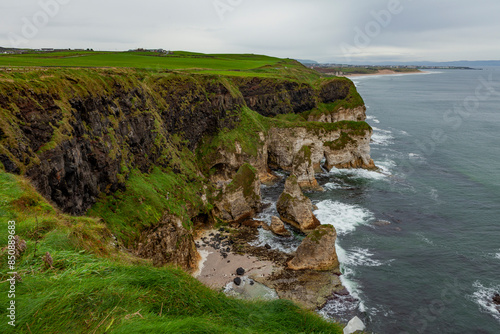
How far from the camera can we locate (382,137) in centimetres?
7969

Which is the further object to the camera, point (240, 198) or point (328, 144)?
point (328, 144)

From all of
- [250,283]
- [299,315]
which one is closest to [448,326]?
[250,283]

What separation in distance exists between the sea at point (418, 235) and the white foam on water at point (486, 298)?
7 centimetres

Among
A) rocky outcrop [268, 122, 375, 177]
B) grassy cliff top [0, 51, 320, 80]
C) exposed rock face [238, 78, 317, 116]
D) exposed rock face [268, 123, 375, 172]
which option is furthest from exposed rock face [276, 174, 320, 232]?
exposed rock face [238, 78, 317, 116]

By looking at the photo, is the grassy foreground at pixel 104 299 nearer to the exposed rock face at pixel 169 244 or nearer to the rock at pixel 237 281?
the exposed rock face at pixel 169 244

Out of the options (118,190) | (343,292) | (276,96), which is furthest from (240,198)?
(276,96)

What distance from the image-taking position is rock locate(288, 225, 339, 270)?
27000 mm

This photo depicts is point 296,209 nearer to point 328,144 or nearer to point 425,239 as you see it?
point 425,239

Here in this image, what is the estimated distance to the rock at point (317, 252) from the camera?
1063 inches

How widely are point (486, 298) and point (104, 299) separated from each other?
30.0 metres

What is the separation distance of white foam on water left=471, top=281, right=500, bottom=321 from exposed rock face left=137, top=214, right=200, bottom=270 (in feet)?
79.1

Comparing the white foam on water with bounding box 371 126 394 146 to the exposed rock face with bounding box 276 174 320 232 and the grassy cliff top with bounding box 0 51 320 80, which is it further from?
the exposed rock face with bounding box 276 174 320 232

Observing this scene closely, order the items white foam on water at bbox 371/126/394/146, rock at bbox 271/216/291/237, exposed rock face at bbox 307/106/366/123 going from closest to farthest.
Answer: rock at bbox 271/216/291/237 < white foam on water at bbox 371/126/394/146 < exposed rock face at bbox 307/106/366/123

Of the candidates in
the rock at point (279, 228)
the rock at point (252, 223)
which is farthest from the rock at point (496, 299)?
the rock at point (252, 223)
